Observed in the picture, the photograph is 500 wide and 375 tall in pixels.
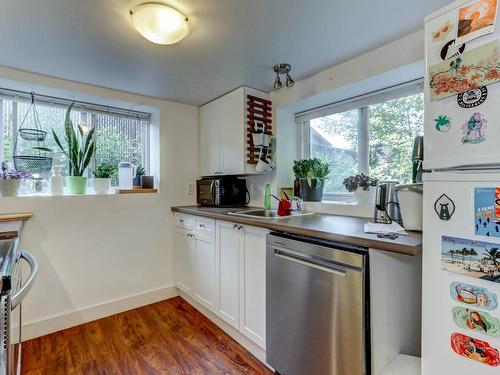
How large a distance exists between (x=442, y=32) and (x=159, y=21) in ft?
4.17

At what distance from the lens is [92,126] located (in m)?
2.63

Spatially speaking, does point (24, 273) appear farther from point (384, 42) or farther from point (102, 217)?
point (384, 42)

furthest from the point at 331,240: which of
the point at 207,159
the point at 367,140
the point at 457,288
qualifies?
the point at 207,159

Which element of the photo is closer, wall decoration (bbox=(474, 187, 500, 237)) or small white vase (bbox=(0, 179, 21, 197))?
wall decoration (bbox=(474, 187, 500, 237))

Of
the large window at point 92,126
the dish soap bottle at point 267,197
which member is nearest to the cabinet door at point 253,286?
the dish soap bottle at point 267,197

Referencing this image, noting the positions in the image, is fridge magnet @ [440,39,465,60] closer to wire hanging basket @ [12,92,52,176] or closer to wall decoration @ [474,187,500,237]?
wall decoration @ [474,187,500,237]

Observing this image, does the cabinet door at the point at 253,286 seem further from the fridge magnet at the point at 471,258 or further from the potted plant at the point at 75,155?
the potted plant at the point at 75,155

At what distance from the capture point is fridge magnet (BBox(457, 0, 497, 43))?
0.81m

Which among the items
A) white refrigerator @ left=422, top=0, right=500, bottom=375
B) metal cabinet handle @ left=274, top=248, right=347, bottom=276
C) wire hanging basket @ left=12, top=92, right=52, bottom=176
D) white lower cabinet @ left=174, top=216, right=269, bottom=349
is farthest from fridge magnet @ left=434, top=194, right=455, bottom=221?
wire hanging basket @ left=12, top=92, right=52, bottom=176

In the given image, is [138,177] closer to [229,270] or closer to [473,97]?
[229,270]

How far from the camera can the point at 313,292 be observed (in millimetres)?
1383

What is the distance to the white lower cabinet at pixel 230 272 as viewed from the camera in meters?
1.77

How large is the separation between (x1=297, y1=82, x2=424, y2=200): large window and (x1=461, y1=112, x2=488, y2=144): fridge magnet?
1.07 meters

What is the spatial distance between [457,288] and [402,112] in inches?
55.8
